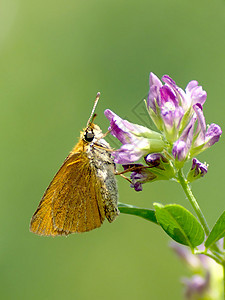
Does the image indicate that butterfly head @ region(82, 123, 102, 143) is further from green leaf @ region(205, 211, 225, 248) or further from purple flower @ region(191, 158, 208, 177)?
green leaf @ region(205, 211, 225, 248)

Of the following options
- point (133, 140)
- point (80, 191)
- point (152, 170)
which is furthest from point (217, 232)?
point (80, 191)

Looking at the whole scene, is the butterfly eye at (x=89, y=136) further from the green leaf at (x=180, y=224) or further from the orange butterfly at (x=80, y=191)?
the green leaf at (x=180, y=224)

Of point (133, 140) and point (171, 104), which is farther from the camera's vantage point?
point (133, 140)

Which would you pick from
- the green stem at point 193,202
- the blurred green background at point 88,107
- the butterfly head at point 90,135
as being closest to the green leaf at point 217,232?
the green stem at point 193,202

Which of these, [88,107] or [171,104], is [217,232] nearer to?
[171,104]

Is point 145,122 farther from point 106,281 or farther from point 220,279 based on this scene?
point 106,281

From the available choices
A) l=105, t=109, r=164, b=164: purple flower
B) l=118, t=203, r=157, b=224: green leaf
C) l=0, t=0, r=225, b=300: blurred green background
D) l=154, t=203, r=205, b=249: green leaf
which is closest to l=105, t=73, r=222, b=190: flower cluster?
l=105, t=109, r=164, b=164: purple flower
